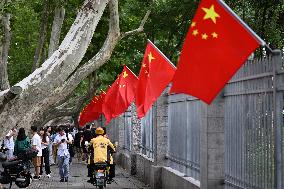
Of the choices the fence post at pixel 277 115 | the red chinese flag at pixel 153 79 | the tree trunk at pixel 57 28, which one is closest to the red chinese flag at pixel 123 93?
the tree trunk at pixel 57 28

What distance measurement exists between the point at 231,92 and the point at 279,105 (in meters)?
2.47

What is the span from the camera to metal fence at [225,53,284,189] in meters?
8.75

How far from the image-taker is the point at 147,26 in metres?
37.0

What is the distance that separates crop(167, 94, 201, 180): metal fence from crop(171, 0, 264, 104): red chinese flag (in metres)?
5.30

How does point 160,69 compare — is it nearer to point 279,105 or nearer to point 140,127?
point 279,105

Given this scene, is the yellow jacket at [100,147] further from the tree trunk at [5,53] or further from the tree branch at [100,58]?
the tree trunk at [5,53]

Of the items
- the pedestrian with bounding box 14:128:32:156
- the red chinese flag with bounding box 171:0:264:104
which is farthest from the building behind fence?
the pedestrian with bounding box 14:128:32:156

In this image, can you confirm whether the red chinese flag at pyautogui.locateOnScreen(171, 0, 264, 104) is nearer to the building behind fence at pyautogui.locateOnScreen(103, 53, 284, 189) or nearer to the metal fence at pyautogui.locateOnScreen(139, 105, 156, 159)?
the building behind fence at pyautogui.locateOnScreen(103, 53, 284, 189)

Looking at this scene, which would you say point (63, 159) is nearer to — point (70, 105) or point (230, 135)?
point (230, 135)

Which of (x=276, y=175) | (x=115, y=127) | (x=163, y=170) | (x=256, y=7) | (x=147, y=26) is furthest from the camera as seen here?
(x=147, y=26)

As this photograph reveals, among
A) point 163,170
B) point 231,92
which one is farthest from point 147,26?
point 231,92

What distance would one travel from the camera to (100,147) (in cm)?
1831

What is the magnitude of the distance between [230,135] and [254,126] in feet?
5.13

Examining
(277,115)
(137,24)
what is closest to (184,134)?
(277,115)
